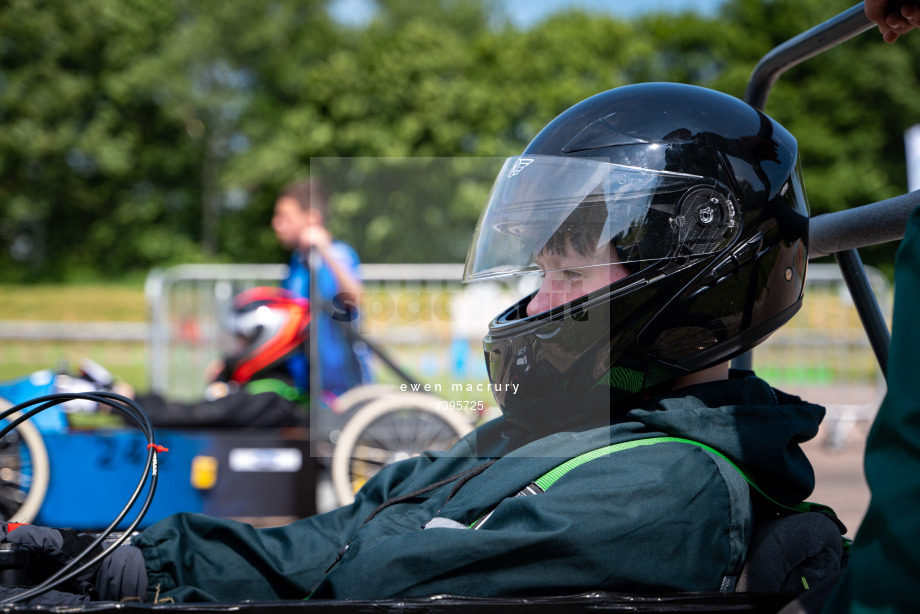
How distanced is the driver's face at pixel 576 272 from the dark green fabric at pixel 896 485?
558 mm

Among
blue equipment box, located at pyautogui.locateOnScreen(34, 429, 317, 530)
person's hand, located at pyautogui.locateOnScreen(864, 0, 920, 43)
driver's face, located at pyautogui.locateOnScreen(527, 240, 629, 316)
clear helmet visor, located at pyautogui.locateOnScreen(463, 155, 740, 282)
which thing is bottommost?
blue equipment box, located at pyautogui.locateOnScreen(34, 429, 317, 530)

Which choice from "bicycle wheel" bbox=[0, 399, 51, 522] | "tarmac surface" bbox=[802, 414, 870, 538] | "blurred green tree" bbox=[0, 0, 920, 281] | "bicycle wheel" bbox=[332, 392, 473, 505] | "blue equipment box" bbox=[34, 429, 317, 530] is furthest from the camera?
"blurred green tree" bbox=[0, 0, 920, 281]

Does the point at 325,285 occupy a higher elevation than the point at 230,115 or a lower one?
lower

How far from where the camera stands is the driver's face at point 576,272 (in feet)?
4.27

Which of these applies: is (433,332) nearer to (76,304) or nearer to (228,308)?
(228,308)

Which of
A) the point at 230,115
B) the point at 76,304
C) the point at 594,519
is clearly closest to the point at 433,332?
the point at 594,519

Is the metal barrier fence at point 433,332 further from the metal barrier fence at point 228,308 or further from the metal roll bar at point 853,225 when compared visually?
the metal roll bar at point 853,225

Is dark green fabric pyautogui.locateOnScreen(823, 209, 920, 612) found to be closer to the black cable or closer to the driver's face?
the driver's face

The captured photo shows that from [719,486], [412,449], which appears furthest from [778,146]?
[412,449]

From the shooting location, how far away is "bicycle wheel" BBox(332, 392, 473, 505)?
385 centimetres

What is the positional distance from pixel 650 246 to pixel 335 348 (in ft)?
10.5

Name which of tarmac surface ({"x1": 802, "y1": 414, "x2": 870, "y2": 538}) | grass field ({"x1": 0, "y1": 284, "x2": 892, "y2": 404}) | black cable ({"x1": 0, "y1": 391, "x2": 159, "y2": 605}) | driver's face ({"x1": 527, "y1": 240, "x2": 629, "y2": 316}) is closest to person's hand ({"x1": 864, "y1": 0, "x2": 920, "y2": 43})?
driver's face ({"x1": 527, "y1": 240, "x2": 629, "y2": 316})

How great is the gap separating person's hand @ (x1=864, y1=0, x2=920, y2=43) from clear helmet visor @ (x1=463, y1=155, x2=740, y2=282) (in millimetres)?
358

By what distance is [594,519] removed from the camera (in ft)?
3.41
